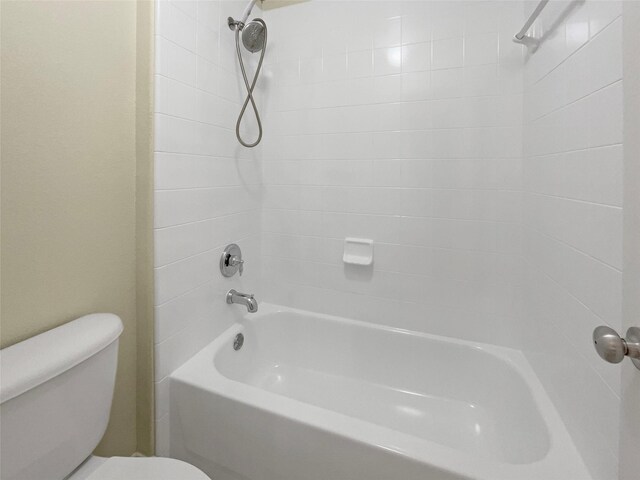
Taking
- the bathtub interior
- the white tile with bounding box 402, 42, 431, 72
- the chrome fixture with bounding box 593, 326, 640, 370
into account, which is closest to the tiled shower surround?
the white tile with bounding box 402, 42, 431, 72

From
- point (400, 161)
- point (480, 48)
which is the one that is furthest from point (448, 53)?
point (400, 161)

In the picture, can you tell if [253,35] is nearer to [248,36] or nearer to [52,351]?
[248,36]

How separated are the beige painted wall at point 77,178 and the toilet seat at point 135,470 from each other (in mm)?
253

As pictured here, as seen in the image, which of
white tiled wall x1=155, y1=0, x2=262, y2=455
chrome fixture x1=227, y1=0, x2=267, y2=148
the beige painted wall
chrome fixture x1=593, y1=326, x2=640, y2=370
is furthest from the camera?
chrome fixture x1=227, y1=0, x2=267, y2=148

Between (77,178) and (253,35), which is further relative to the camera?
(253,35)

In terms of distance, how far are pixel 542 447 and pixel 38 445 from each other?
4.55 ft

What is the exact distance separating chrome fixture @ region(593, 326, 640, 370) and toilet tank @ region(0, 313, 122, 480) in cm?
112

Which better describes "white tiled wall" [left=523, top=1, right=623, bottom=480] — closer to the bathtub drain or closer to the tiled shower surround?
the tiled shower surround

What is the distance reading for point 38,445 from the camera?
0.71 m

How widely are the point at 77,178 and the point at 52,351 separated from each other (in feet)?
1.64

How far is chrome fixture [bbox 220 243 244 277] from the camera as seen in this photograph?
1492 millimetres

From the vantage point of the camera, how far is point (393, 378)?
1622mm

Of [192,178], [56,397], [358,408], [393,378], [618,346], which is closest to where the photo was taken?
[618,346]

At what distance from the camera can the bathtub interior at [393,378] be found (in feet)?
4.31
